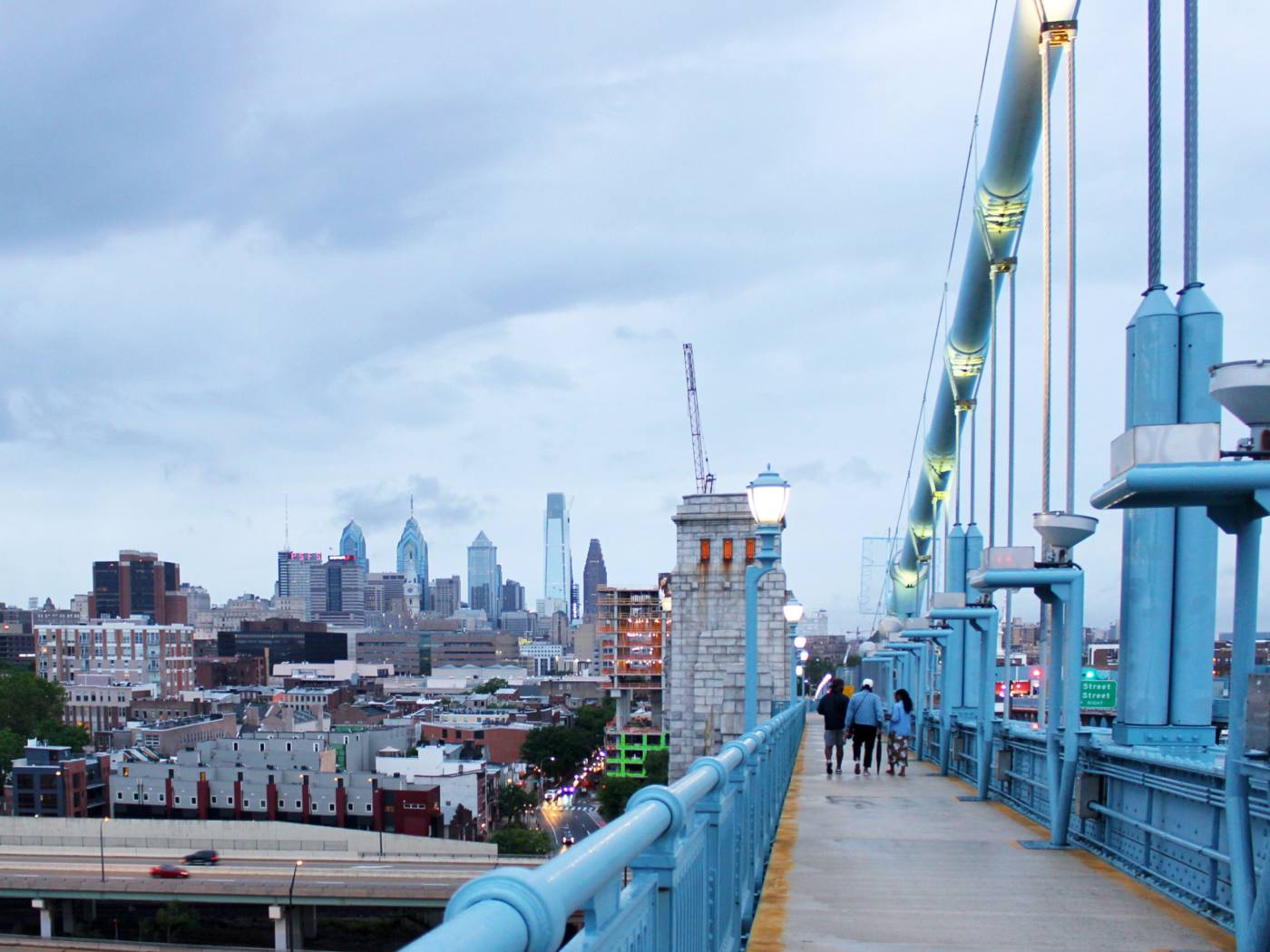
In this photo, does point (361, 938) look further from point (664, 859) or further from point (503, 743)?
point (664, 859)

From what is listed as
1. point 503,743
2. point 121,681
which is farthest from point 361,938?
point 121,681

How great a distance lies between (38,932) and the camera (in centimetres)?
5266

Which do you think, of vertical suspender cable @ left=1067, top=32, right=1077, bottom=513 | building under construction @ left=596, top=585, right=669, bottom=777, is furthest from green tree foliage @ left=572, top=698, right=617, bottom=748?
vertical suspender cable @ left=1067, top=32, right=1077, bottom=513

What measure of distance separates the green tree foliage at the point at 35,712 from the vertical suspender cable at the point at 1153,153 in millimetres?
100178

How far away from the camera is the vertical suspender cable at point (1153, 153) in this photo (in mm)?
7551

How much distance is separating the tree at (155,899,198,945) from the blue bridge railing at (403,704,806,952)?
4962 centimetres

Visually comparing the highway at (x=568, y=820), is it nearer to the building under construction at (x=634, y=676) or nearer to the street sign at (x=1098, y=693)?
the building under construction at (x=634, y=676)

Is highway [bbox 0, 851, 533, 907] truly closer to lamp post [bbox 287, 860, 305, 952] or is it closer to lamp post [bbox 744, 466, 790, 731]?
lamp post [bbox 287, 860, 305, 952]

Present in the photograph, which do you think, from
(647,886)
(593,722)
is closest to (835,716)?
(647,886)

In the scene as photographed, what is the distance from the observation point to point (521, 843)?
6353 cm

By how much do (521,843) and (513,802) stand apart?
12706 mm

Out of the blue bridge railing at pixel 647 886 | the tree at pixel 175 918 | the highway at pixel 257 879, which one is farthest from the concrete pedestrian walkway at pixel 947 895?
the tree at pixel 175 918

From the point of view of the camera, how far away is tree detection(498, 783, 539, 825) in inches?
2995

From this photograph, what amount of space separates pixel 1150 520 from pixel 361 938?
5251 cm
